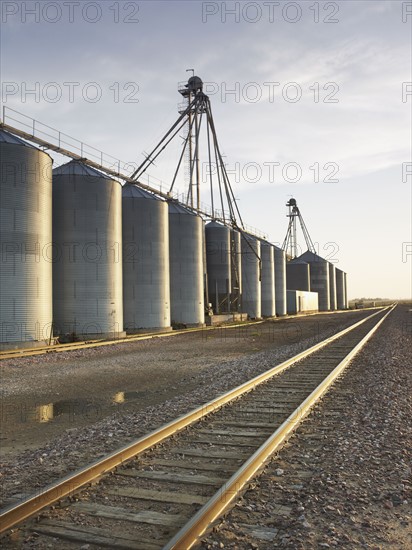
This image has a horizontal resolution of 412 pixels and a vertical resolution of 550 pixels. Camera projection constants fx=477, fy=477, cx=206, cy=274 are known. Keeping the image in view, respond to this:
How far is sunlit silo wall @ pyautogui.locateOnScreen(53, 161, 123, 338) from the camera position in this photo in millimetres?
28094

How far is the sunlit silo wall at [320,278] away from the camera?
359 feet

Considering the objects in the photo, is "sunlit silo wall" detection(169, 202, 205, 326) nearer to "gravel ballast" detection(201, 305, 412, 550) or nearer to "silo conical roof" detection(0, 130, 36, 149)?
"silo conical roof" detection(0, 130, 36, 149)

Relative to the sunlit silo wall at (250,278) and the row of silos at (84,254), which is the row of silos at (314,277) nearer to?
the sunlit silo wall at (250,278)

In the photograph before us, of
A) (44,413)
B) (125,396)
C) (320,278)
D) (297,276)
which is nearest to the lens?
(44,413)

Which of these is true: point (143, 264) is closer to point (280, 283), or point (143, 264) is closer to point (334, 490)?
point (334, 490)

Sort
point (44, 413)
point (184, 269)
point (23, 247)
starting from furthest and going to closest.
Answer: point (184, 269), point (23, 247), point (44, 413)

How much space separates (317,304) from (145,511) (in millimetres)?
103623

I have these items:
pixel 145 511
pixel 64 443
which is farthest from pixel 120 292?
pixel 145 511

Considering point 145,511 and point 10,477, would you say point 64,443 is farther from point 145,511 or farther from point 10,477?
point 145,511

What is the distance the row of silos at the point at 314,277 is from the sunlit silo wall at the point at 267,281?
30267 mm

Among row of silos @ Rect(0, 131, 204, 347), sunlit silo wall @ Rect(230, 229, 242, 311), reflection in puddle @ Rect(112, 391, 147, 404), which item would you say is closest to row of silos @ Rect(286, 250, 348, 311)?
sunlit silo wall @ Rect(230, 229, 242, 311)

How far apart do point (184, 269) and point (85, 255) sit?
13.6m

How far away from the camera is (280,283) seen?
259 feet

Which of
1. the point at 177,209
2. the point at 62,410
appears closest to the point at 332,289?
the point at 177,209
